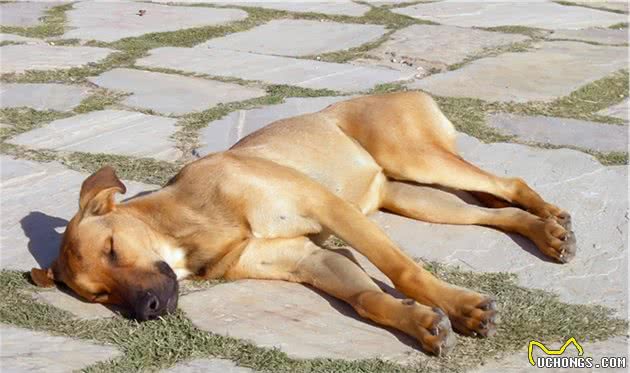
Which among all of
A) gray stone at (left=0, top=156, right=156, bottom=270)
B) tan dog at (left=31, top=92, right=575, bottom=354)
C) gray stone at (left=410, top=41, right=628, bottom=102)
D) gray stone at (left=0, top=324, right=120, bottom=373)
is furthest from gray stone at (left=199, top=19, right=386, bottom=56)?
gray stone at (left=0, top=324, right=120, bottom=373)

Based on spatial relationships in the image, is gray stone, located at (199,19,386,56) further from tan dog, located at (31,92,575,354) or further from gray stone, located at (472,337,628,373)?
gray stone, located at (472,337,628,373)

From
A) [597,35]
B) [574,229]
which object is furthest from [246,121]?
[597,35]

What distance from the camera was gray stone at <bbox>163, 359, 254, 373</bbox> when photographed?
3.27 meters

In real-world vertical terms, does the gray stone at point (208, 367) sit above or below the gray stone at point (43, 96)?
above

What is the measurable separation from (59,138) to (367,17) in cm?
377

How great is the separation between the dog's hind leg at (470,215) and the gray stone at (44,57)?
3.17m

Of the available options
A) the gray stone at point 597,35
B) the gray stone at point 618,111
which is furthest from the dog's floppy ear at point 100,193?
the gray stone at point 597,35

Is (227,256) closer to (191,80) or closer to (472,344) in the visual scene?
(472,344)

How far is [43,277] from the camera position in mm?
3930

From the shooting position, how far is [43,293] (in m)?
3.93

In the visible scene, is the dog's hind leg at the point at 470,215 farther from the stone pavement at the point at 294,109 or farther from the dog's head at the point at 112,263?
the dog's head at the point at 112,263

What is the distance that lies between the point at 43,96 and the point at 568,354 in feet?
13.4

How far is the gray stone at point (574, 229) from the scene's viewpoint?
404 centimetres

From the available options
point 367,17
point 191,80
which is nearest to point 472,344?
point 191,80
